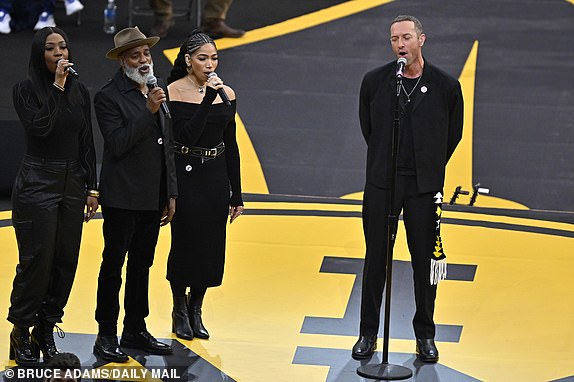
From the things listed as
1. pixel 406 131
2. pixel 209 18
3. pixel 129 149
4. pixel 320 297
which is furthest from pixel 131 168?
pixel 209 18

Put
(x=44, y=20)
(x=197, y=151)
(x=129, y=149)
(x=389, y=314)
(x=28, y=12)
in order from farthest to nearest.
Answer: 1. (x=28, y=12)
2. (x=44, y=20)
3. (x=197, y=151)
4. (x=389, y=314)
5. (x=129, y=149)

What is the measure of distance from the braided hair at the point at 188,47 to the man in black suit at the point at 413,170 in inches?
35.5

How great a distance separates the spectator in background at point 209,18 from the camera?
45.1ft

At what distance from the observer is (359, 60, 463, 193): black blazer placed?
6746 millimetres

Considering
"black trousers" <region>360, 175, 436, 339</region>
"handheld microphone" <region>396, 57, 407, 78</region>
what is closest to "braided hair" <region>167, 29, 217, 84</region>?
"handheld microphone" <region>396, 57, 407, 78</region>

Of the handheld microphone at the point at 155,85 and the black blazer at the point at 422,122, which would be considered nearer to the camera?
the handheld microphone at the point at 155,85

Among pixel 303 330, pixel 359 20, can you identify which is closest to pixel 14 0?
pixel 359 20

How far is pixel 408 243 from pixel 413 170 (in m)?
0.42

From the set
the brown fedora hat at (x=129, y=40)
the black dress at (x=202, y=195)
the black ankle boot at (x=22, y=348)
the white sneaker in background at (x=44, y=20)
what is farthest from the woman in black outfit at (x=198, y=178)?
the white sneaker in background at (x=44, y=20)

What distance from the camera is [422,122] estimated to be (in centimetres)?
675

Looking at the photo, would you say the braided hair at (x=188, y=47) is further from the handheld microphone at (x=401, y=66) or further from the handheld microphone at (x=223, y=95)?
the handheld microphone at (x=401, y=66)

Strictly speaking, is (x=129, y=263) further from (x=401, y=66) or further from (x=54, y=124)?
(x=401, y=66)

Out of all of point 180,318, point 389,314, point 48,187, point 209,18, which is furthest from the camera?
point 209,18

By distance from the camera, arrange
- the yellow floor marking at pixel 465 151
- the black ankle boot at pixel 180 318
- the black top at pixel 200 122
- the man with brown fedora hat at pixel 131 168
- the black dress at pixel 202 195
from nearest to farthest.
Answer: the man with brown fedora hat at pixel 131 168, the black top at pixel 200 122, the black dress at pixel 202 195, the black ankle boot at pixel 180 318, the yellow floor marking at pixel 465 151
